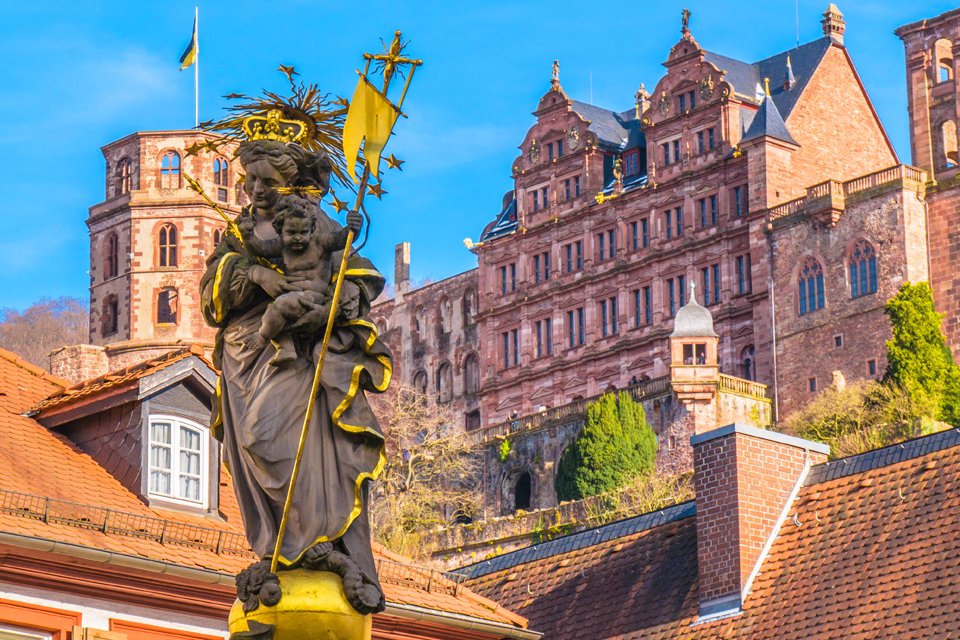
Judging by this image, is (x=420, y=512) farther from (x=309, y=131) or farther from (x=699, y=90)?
(x=309, y=131)

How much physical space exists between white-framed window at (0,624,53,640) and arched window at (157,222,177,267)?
8704 cm

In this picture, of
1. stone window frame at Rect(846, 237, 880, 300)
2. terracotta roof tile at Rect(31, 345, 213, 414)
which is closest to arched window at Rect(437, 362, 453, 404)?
stone window frame at Rect(846, 237, 880, 300)

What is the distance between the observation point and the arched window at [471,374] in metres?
124

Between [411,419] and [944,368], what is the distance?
22.2 m

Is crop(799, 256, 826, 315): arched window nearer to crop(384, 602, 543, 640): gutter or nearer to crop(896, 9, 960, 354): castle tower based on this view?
crop(896, 9, 960, 354): castle tower

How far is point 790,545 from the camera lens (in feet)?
121

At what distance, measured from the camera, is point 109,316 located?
Result: 111625 millimetres

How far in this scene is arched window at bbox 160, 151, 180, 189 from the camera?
11150 cm

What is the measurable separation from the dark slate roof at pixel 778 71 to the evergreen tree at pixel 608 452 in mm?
15678

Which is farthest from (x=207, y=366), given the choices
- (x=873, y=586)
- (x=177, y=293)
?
(x=177, y=293)

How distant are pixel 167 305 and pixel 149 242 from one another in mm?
3319

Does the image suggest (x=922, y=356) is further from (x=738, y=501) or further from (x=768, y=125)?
(x=738, y=501)

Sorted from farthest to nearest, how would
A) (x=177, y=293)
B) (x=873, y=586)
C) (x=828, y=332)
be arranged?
(x=177, y=293) → (x=828, y=332) → (x=873, y=586)

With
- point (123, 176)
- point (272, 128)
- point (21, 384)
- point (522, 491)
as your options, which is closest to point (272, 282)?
point (272, 128)
